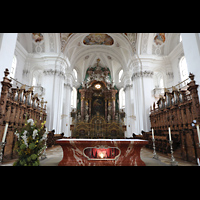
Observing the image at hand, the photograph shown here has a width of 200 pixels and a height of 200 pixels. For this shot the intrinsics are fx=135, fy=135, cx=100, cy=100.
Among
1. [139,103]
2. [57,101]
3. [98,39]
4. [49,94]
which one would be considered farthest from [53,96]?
[98,39]

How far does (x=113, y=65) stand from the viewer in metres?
19.8

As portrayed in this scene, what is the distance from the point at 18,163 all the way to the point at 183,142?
16.8 ft

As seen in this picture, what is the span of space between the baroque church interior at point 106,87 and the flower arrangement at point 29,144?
0.35m

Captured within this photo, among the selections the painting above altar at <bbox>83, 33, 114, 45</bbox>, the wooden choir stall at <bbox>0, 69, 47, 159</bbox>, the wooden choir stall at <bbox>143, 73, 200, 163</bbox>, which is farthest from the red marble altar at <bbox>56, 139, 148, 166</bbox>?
the painting above altar at <bbox>83, 33, 114, 45</bbox>

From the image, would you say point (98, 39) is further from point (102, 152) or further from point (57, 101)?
point (102, 152)

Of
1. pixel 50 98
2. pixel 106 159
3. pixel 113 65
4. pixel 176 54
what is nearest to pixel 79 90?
pixel 113 65

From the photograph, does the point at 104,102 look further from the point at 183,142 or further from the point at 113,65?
the point at 183,142

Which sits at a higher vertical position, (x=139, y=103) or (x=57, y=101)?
(x=57, y=101)

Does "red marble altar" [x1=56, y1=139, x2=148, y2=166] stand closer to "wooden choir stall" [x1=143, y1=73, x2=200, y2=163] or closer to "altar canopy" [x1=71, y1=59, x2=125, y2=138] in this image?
"wooden choir stall" [x1=143, y1=73, x2=200, y2=163]

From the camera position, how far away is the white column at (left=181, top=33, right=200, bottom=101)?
453 cm

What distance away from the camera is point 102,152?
3447mm

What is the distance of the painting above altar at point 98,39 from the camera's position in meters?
14.9

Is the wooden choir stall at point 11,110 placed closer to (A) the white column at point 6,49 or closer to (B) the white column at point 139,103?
(A) the white column at point 6,49

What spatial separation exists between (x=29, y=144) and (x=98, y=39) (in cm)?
1506
